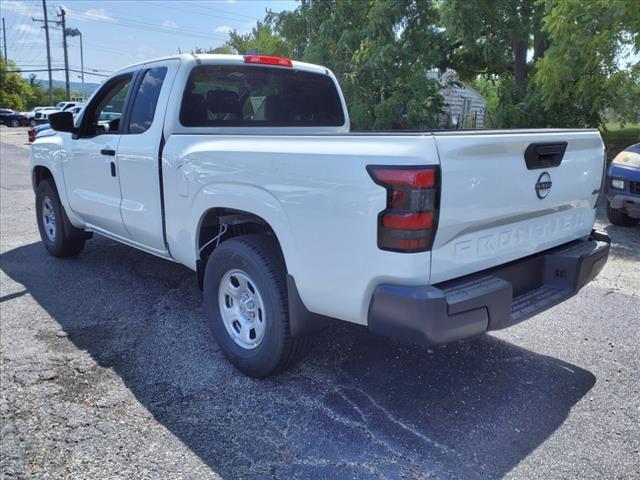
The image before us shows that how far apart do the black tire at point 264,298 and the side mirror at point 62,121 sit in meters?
2.40

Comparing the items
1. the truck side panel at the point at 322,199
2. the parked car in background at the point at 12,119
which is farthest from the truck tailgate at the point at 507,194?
the parked car in background at the point at 12,119

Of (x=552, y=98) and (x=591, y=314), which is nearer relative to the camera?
(x=591, y=314)

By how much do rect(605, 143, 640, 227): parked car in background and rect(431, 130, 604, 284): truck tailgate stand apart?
4.33 metres

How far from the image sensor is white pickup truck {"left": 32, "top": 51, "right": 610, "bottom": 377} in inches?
95.7

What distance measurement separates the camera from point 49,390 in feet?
10.6

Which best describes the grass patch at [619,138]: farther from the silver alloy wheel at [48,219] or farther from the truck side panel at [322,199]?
the truck side panel at [322,199]

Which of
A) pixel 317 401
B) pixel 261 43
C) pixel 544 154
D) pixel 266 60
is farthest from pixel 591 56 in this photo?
pixel 261 43

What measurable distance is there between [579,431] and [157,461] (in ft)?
7.00

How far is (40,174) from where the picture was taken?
20.0 feet

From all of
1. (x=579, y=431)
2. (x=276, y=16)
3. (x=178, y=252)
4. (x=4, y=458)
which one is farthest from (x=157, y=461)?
(x=276, y=16)

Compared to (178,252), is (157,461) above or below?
below

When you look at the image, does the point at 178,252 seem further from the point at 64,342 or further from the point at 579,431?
the point at 579,431

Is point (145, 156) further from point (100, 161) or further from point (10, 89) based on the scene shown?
point (10, 89)

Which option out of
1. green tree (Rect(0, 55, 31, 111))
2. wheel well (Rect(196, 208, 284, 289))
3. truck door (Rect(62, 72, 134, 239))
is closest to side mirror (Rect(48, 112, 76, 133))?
truck door (Rect(62, 72, 134, 239))
